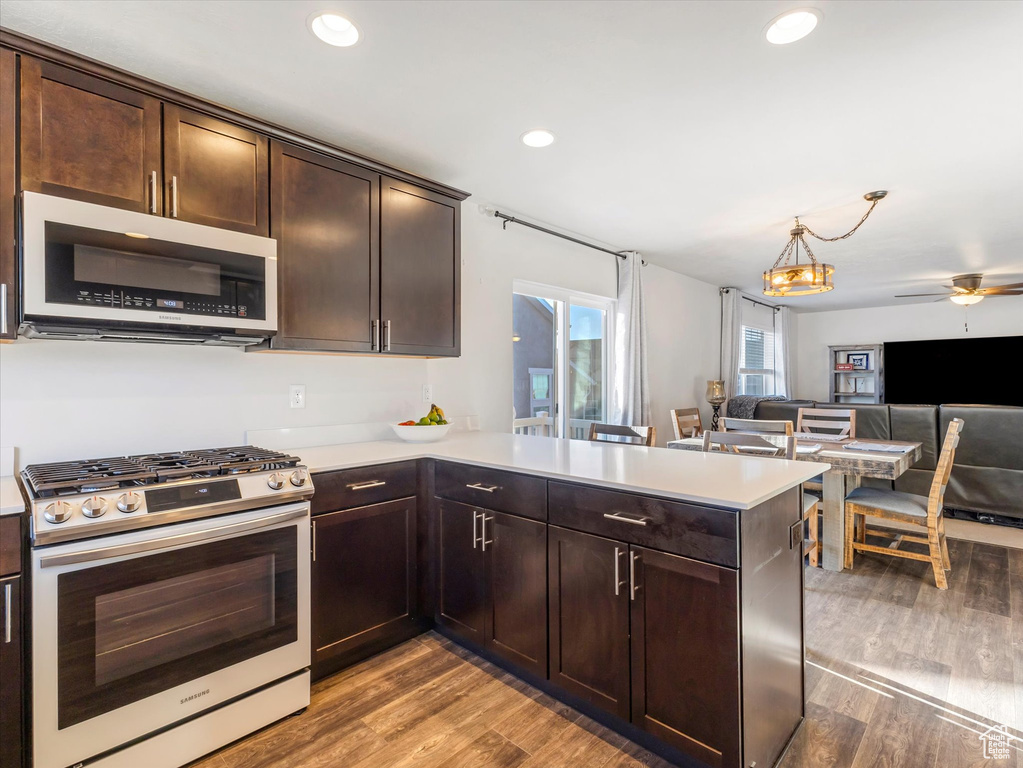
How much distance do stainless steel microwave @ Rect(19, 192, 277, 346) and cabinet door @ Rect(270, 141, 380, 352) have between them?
0.13m

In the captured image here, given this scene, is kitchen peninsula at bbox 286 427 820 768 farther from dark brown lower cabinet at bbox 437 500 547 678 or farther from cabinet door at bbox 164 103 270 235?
cabinet door at bbox 164 103 270 235

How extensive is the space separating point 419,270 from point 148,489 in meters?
1.58

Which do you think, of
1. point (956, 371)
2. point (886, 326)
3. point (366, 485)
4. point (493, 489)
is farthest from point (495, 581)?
point (886, 326)

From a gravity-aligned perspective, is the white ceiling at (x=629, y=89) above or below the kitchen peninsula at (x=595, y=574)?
above

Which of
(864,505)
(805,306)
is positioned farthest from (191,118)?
(805,306)

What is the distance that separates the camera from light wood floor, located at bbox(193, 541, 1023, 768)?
5.66 ft

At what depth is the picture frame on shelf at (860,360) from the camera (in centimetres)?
827

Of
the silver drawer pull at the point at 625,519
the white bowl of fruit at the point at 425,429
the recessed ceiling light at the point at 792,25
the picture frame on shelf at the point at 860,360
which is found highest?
the recessed ceiling light at the point at 792,25

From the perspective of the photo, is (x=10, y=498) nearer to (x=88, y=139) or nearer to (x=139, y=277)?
(x=139, y=277)

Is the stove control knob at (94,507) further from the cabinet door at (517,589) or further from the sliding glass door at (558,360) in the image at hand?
the sliding glass door at (558,360)

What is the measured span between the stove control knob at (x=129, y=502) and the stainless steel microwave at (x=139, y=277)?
61 centimetres

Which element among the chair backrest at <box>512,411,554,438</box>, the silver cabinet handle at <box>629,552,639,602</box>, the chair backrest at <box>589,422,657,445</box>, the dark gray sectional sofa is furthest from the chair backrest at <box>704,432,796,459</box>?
the dark gray sectional sofa

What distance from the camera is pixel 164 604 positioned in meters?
1.65

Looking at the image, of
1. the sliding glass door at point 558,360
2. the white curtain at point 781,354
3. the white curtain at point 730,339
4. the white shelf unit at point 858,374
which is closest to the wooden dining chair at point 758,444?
the sliding glass door at point 558,360
